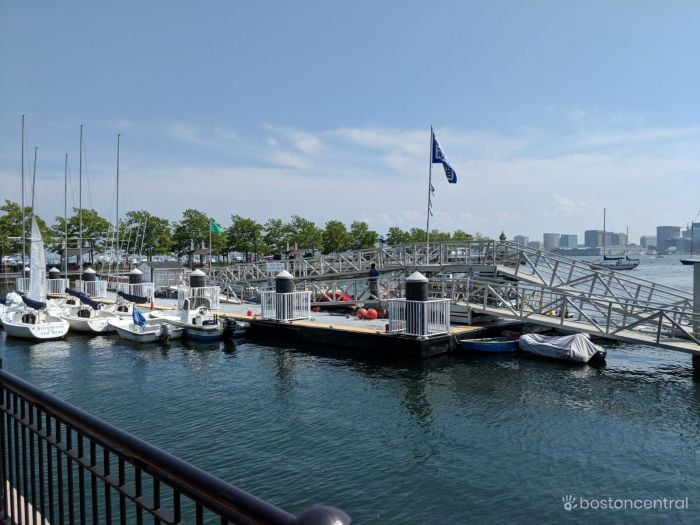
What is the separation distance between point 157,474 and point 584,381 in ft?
62.8

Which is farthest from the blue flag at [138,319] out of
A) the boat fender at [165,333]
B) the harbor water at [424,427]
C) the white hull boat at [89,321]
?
the harbor water at [424,427]

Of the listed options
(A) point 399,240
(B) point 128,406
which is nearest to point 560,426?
(B) point 128,406

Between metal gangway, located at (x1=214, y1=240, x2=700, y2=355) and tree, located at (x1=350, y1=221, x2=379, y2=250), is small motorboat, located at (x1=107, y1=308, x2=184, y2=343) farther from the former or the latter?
tree, located at (x1=350, y1=221, x2=379, y2=250)

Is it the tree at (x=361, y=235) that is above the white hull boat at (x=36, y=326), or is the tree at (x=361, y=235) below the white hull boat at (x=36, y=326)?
above

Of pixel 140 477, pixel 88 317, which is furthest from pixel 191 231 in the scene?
pixel 140 477

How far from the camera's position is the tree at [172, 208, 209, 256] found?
92.5 meters

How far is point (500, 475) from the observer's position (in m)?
11.5

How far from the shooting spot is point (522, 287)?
84.2 feet

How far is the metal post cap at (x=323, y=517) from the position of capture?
5.92ft

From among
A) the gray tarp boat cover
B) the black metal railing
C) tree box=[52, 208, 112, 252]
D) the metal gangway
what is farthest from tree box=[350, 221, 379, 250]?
the black metal railing

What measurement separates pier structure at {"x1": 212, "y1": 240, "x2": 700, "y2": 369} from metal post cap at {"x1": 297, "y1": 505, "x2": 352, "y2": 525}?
72.4 feet

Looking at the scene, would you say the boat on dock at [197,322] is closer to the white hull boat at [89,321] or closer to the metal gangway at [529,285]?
the white hull boat at [89,321]

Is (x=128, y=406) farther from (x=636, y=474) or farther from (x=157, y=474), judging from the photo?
(x=157, y=474)

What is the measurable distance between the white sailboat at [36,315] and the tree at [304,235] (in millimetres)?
64715
